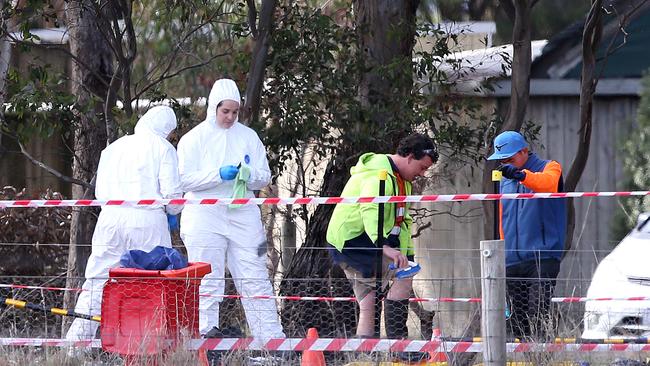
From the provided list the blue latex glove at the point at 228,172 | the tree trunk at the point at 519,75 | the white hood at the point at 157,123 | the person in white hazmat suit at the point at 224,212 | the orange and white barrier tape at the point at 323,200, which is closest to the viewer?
the orange and white barrier tape at the point at 323,200

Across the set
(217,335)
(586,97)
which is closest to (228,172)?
(217,335)

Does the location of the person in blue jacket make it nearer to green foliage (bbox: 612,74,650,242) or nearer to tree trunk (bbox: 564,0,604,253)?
tree trunk (bbox: 564,0,604,253)

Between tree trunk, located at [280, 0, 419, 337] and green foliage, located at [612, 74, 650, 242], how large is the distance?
6.82 feet

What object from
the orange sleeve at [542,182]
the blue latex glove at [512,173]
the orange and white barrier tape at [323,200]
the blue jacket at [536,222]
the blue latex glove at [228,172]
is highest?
the blue latex glove at [228,172]

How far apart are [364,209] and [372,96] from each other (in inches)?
138

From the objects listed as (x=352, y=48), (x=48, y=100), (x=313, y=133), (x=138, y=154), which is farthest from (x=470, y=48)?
A: (x=138, y=154)

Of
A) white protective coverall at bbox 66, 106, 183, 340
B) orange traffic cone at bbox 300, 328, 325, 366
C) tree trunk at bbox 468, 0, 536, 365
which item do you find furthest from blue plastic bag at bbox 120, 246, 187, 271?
tree trunk at bbox 468, 0, 536, 365

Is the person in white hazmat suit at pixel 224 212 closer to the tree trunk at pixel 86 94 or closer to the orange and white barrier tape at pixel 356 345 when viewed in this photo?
the orange and white barrier tape at pixel 356 345

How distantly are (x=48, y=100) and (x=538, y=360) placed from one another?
5.66 metres

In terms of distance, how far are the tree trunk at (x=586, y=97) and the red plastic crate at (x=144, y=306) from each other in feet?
16.1

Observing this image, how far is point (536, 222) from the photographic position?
8188mm

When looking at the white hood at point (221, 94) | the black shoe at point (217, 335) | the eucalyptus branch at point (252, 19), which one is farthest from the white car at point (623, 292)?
the eucalyptus branch at point (252, 19)

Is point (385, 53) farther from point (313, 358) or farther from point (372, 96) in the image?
point (313, 358)

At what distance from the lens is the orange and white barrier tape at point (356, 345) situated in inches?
284
